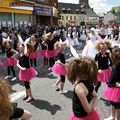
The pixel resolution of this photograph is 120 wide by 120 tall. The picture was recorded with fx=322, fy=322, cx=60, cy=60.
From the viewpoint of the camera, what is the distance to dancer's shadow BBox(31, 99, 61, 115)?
8.05m

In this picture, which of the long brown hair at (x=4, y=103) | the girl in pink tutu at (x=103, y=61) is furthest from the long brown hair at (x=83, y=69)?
the girl in pink tutu at (x=103, y=61)

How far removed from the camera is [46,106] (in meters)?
8.40

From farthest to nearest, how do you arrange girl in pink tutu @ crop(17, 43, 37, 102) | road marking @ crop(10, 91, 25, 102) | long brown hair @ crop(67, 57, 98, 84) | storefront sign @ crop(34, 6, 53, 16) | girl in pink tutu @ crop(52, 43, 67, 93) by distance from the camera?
storefront sign @ crop(34, 6, 53, 16)
girl in pink tutu @ crop(52, 43, 67, 93)
road marking @ crop(10, 91, 25, 102)
girl in pink tutu @ crop(17, 43, 37, 102)
long brown hair @ crop(67, 57, 98, 84)

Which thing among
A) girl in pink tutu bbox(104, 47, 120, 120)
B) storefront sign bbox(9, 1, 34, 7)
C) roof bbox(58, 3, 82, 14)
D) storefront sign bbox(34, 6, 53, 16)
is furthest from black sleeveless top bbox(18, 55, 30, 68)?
roof bbox(58, 3, 82, 14)

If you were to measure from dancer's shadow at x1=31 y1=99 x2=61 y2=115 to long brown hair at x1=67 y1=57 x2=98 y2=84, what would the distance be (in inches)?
146

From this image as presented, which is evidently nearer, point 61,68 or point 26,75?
point 26,75

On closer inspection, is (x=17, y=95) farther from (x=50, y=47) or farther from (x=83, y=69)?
(x=83, y=69)

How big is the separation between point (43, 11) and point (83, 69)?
41.9 metres

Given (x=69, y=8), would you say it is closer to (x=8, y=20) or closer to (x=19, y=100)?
(x=8, y=20)

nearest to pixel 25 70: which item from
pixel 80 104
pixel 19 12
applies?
pixel 80 104

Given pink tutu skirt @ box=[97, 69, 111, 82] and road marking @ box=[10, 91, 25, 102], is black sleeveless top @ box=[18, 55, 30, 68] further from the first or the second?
pink tutu skirt @ box=[97, 69, 111, 82]

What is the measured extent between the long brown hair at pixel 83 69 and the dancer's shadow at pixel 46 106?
3.72m

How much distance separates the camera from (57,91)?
32.8 ft

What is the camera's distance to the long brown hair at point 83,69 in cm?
421
